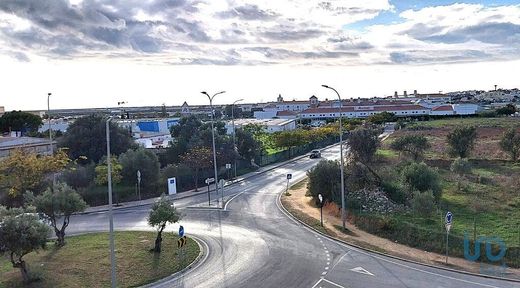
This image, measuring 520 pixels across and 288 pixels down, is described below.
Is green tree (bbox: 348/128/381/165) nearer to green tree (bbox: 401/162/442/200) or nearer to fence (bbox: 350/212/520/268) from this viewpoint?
green tree (bbox: 401/162/442/200)

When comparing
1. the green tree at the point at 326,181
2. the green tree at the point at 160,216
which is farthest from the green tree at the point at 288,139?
the green tree at the point at 160,216

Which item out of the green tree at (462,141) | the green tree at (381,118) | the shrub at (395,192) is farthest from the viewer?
the green tree at (381,118)

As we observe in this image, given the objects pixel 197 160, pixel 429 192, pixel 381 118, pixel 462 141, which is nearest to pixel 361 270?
pixel 429 192

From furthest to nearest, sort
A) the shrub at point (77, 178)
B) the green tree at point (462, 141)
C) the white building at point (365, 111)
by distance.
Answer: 1. the white building at point (365, 111)
2. the green tree at point (462, 141)
3. the shrub at point (77, 178)

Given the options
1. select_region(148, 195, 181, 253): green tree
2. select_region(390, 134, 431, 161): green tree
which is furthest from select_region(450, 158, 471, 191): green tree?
select_region(148, 195, 181, 253): green tree

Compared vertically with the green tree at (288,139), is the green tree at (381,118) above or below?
above

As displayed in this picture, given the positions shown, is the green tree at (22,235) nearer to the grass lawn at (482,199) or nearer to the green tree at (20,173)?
the green tree at (20,173)
